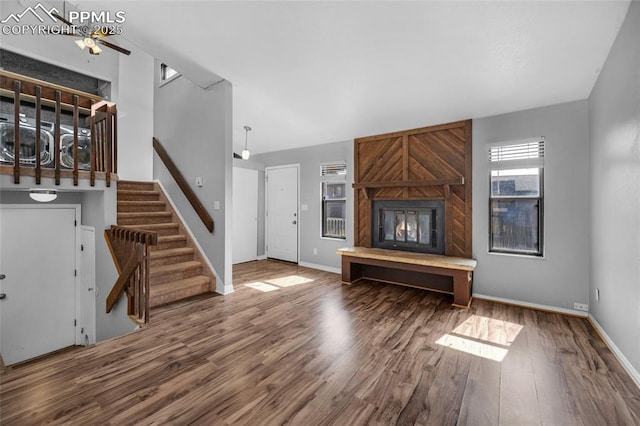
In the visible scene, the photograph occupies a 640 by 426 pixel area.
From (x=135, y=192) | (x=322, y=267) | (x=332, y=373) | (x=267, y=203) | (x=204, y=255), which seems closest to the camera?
(x=332, y=373)

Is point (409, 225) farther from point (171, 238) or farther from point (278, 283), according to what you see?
point (171, 238)

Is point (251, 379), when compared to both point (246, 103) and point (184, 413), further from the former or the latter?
point (246, 103)

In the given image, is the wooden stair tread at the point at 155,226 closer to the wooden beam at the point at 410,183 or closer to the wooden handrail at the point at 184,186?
the wooden handrail at the point at 184,186

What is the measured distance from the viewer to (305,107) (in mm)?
4238

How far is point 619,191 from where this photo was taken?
2.26 metres

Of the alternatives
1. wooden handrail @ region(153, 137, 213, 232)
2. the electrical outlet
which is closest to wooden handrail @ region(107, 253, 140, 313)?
wooden handrail @ region(153, 137, 213, 232)

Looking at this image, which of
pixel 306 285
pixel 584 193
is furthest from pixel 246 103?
pixel 584 193

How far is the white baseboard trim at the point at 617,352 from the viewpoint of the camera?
1972 millimetres

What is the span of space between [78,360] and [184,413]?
1216 millimetres

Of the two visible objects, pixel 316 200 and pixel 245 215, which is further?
pixel 245 215

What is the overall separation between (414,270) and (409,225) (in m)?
0.84

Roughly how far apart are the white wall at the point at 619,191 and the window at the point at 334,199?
337 cm

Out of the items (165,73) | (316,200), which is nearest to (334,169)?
(316,200)

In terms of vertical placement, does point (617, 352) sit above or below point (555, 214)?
below
